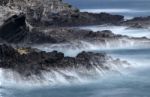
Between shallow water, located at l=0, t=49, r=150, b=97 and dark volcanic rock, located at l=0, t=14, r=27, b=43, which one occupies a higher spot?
dark volcanic rock, located at l=0, t=14, r=27, b=43

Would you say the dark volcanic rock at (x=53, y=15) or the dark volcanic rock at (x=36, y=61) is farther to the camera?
the dark volcanic rock at (x=53, y=15)

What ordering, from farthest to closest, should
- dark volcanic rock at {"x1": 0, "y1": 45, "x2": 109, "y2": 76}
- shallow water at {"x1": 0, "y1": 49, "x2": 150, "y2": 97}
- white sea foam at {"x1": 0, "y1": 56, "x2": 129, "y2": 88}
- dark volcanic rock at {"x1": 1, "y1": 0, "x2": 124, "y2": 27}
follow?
dark volcanic rock at {"x1": 1, "y1": 0, "x2": 124, "y2": 27} → dark volcanic rock at {"x1": 0, "y1": 45, "x2": 109, "y2": 76} → white sea foam at {"x1": 0, "y1": 56, "x2": 129, "y2": 88} → shallow water at {"x1": 0, "y1": 49, "x2": 150, "y2": 97}

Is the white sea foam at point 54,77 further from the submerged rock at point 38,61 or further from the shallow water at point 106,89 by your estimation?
the shallow water at point 106,89

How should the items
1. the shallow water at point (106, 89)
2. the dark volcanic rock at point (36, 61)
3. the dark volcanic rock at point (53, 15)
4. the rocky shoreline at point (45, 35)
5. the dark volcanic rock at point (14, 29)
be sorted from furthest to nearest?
the dark volcanic rock at point (53, 15) < the dark volcanic rock at point (14, 29) < the rocky shoreline at point (45, 35) < the dark volcanic rock at point (36, 61) < the shallow water at point (106, 89)

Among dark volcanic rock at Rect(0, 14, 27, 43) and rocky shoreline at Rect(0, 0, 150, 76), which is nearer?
rocky shoreline at Rect(0, 0, 150, 76)

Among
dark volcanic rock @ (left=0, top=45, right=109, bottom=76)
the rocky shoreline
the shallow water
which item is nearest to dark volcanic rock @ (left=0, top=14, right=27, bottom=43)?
the rocky shoreline

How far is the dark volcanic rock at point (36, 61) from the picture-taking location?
52.0m

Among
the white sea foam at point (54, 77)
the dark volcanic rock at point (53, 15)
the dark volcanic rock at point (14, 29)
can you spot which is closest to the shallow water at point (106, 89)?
the white sea foam at point (54, 77)

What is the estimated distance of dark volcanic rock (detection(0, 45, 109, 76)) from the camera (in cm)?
5200

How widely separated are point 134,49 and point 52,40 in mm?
7979

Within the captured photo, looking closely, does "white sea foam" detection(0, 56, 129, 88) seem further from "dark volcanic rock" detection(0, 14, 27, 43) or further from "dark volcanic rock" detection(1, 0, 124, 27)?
"dark volcanic rock" detection(1, 0, 124, 27)

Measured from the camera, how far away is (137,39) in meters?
72.1

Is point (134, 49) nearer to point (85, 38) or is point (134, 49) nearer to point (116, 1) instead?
point (85, 38)

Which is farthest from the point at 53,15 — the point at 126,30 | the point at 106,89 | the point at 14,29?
the point at 106,89
